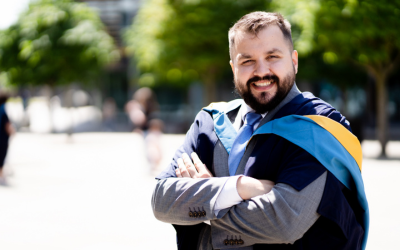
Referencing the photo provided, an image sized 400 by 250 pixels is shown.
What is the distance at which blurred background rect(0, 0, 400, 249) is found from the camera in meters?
6.52

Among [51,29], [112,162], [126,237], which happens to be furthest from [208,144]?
[51,29]

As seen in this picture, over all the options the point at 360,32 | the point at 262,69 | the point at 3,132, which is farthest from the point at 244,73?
the point at 360,32

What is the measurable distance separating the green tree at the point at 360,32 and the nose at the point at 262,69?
981 centimetres

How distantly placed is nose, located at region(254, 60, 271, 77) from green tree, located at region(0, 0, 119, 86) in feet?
57.8

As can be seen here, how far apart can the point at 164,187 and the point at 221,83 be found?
91.9ft

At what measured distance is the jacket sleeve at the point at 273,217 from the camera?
72.7 inches

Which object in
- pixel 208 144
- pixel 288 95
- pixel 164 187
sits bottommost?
pixel 164 187

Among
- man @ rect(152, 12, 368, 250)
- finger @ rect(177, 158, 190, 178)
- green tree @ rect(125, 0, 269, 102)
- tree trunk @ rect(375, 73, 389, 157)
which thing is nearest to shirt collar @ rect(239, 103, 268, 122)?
man @ rect(152, 12, 368, 250)

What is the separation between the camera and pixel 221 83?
30.0 meters

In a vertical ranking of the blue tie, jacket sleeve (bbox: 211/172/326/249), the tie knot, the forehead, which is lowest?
jacket sleeve (bbox: 211/172/326/249)

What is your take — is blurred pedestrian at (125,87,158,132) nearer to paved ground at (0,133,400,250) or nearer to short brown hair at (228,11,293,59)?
paved ground at (0,133,400,250)

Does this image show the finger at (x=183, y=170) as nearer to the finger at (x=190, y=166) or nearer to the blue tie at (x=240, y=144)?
the finger at (x=190, y=166)

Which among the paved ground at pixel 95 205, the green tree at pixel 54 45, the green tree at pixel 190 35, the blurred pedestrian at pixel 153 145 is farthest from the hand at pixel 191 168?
the green tree at pixel 54 45

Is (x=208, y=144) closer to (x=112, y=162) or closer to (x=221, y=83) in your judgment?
(x=112, y=162)
